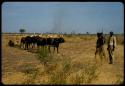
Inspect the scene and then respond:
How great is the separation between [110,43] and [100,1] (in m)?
6.40

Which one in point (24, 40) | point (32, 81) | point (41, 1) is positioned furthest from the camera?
point (24, 40)

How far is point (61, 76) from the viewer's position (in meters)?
8.77

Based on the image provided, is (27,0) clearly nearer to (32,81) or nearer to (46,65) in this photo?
(32,81)

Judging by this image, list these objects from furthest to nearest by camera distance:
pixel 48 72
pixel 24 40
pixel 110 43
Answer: pixel 24 40 < pixel 110 43 < pixel 48 72

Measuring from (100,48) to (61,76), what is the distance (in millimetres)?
4145

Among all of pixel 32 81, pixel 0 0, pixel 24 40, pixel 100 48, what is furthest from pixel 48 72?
pixel 24 40

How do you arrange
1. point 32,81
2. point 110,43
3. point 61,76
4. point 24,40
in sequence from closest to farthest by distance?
point 32,81 < point 61,76 < point 110,43 < point 24,40

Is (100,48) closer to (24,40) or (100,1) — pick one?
(100,1)

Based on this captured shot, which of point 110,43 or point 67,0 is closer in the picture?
point 67,0

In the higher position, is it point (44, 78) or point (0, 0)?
point (0, 0)

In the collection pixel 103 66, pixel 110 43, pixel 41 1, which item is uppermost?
pixel 41 1

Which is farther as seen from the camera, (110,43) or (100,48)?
(100,48)

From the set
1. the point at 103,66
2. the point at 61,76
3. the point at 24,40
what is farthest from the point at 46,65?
the point at 24,40

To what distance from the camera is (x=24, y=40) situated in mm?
22359
